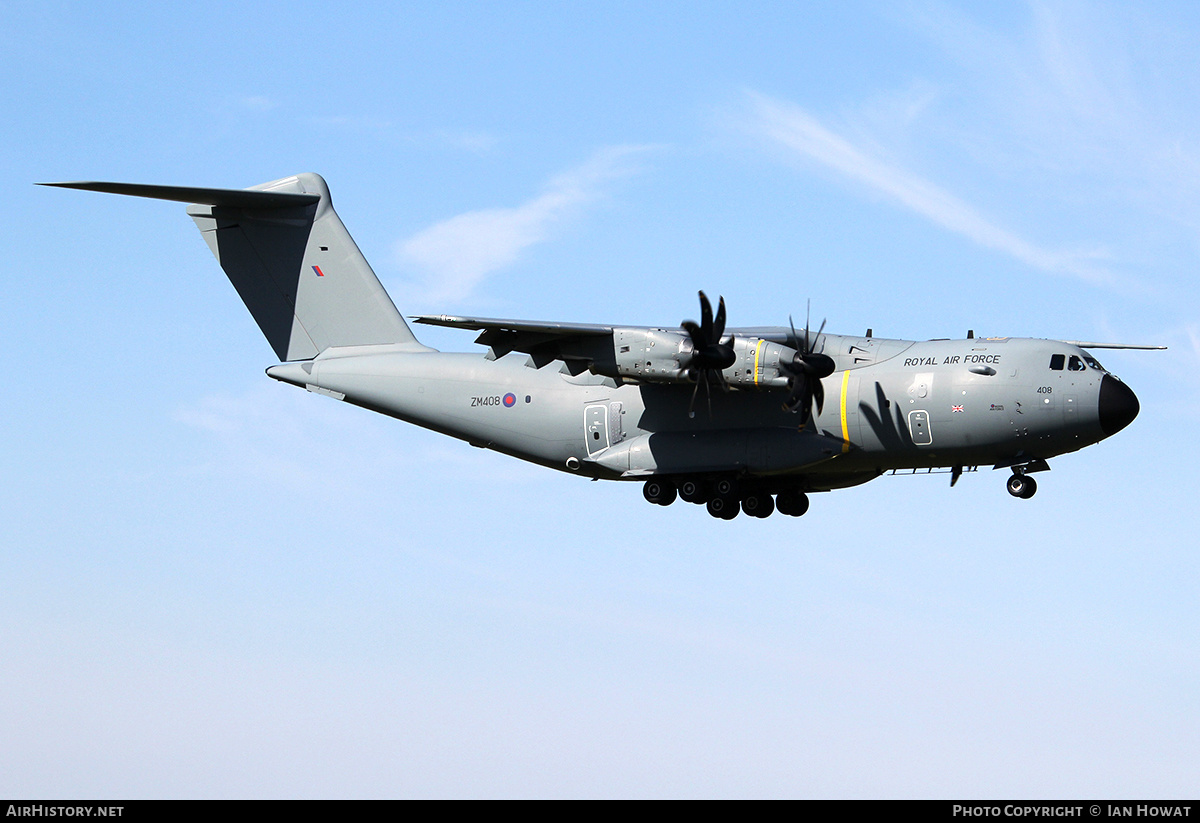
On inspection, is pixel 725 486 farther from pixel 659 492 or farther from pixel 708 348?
pixel 708 348

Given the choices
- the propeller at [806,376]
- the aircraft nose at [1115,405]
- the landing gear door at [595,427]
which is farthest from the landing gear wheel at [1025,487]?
the landing gear door at [595,427]

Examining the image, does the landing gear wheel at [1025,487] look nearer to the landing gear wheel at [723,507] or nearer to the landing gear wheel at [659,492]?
the landing gear wheel at [723,507]

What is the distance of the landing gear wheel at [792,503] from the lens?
2270 cm

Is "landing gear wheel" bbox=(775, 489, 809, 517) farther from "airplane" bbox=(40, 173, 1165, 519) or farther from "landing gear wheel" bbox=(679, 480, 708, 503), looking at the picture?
"landing gear wheel" bbox=(679, 480, 708, 503)

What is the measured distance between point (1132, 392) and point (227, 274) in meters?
15.5

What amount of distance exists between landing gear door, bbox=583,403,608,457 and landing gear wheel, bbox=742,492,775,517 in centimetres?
242

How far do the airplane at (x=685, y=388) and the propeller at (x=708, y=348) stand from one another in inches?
0.9

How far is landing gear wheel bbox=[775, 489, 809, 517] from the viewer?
22.7 metres

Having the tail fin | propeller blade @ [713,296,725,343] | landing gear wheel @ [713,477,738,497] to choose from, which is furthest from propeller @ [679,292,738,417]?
the tail fin

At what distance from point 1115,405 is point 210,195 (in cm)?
1512

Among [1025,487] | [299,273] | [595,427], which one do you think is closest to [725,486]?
[595,427]

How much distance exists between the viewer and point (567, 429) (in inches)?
901

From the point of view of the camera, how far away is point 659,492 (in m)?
22.3

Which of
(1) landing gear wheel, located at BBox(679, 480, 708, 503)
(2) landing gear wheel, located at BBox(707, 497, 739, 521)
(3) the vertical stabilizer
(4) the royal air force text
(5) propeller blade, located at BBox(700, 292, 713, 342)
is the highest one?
(3) the vertical stabilizer
